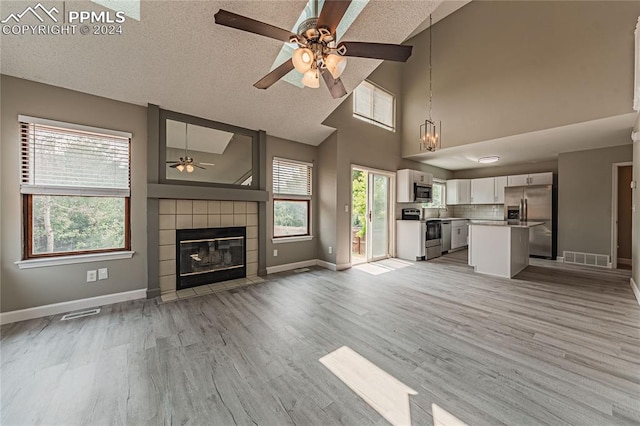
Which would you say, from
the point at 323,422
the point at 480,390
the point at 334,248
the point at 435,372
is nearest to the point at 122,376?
the point at 323,422

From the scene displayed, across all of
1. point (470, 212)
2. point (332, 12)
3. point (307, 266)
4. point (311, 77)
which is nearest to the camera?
point (332, 12)

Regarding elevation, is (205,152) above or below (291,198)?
above

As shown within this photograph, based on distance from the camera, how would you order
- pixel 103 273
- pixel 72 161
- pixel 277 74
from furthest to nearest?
pixel 103 273 < pixel 72 161 < pixel 277 74

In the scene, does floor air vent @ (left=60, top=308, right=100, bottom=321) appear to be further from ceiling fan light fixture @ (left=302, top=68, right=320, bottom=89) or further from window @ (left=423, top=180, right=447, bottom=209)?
window @ (left=423, top=180, right=447, bottom=209)

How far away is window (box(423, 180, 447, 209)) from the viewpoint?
24.2 ft

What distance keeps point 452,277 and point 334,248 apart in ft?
6.99

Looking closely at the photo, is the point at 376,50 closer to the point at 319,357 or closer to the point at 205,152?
the point at 319,357

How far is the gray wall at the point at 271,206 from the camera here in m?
4.52

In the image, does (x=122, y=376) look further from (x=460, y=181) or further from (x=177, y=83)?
(x=460, y=181)

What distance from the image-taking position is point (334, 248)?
4.79 meters

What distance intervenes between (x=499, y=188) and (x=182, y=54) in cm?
777

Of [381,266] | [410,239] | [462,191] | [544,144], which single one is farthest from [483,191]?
[381,266]

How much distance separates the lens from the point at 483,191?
710 cm

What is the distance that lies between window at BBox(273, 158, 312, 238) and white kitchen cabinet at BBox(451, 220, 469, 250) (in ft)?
13.9
